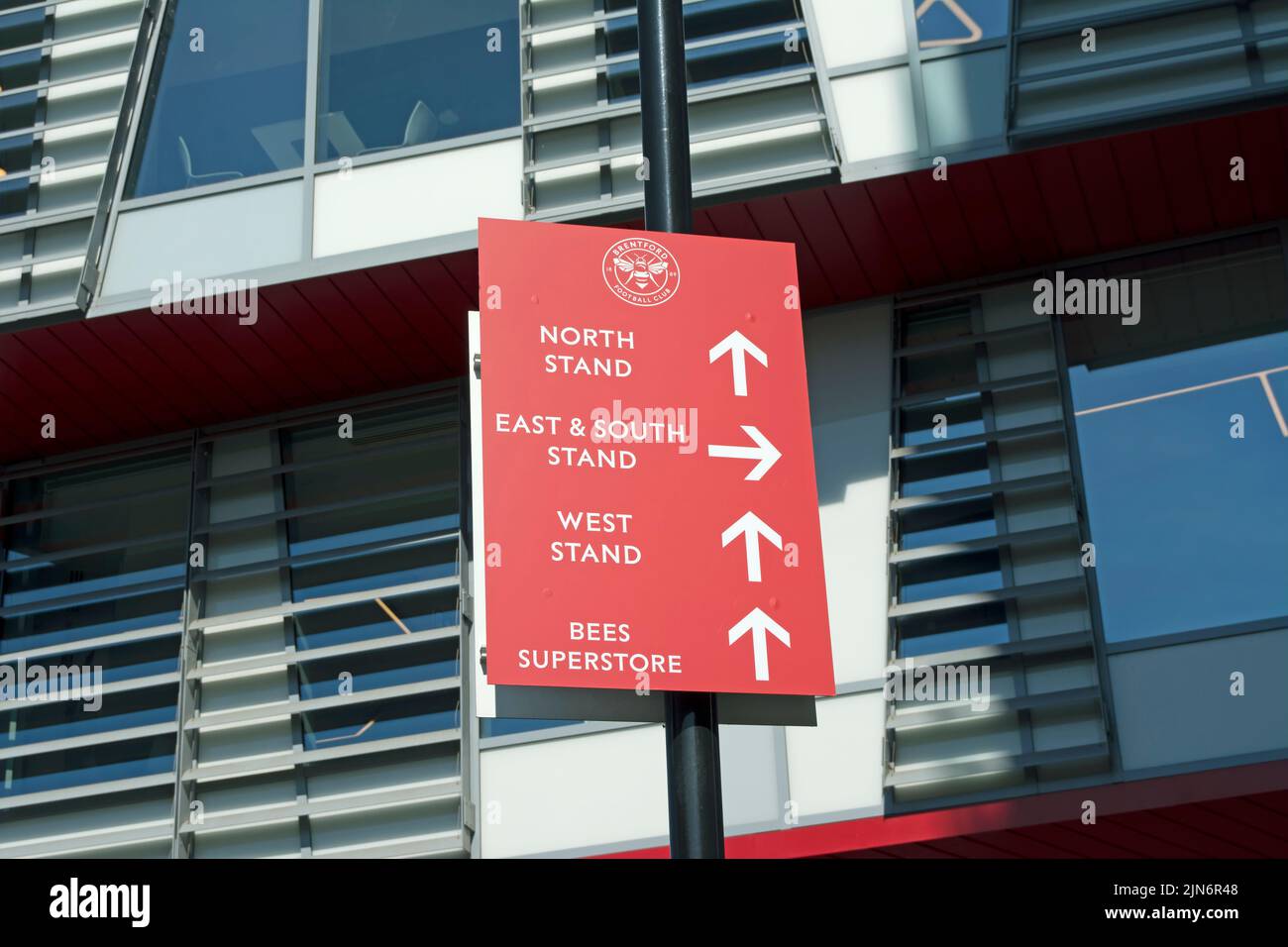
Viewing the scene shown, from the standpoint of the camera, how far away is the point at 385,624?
1208cm

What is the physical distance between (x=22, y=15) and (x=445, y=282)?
4.51 meters

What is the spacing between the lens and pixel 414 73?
12.2 m

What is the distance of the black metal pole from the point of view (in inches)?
182

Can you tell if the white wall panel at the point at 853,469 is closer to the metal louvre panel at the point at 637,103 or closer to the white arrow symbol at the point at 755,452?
the metal louvre panel at the point at 637,103

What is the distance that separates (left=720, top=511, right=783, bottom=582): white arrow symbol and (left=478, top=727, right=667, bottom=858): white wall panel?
6204 millimetres

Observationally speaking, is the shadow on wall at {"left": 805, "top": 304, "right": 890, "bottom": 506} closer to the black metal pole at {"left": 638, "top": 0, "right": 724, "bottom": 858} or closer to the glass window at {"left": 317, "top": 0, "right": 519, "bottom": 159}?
the glass window at {"left": 317, "top": 0, "right": 519, "bottom": 159}

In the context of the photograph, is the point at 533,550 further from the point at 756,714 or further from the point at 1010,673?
the point at 1010,673

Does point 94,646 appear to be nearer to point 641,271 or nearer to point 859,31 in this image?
point 859,31

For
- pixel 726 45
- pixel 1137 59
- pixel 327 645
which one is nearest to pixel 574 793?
pixel 327 645

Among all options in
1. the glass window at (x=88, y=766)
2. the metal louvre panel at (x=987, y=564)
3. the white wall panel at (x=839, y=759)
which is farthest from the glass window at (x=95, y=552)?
the metal louvre panel at (x=987, y=564)

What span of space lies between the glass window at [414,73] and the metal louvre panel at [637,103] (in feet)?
0.97

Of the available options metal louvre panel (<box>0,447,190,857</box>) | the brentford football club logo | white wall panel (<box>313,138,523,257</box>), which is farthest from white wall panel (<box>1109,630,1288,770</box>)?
metal louvre panel (<box>0,447,190,857</box>)

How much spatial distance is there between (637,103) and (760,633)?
7167 mm

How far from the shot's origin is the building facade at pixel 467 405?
10.6m
